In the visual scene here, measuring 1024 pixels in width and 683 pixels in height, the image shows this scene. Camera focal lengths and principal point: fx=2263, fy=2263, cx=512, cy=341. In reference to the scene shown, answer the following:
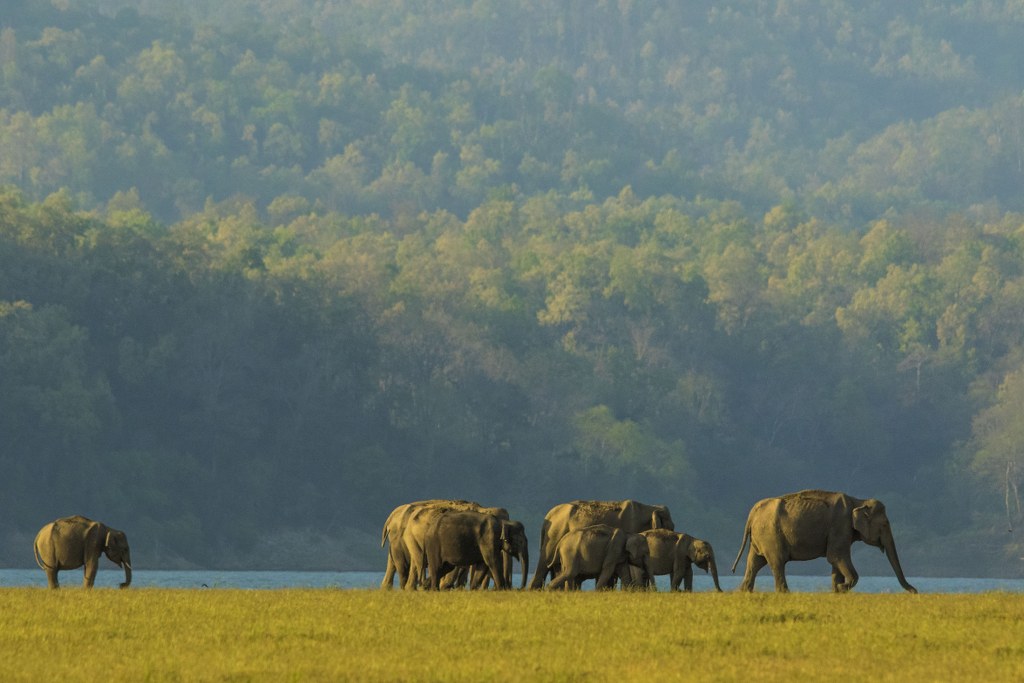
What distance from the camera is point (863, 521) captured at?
29844mm

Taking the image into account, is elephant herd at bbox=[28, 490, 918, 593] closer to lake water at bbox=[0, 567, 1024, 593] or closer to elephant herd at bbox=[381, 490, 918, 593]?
elephant herd at bbox=[381, 490, 918, 593]

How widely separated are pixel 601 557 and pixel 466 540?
186cm

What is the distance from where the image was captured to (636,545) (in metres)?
30.6

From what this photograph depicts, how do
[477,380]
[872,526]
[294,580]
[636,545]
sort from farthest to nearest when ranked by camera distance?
[477,380] → [294,580] → [636,545] → [872,526]

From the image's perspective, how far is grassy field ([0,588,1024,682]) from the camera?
21.0 m

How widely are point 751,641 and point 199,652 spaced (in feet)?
18.4

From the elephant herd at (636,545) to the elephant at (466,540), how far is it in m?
0.01

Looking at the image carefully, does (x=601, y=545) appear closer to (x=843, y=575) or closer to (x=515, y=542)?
(x=515, y=542)

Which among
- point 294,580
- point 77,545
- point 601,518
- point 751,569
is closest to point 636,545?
point 751,569

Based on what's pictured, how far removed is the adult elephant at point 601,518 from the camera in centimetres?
3278

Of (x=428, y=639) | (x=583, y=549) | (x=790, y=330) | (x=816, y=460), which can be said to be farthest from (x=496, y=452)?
(x=428, y=639)

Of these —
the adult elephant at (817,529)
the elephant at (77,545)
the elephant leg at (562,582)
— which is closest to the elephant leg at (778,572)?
the adult elephant at (817,529)

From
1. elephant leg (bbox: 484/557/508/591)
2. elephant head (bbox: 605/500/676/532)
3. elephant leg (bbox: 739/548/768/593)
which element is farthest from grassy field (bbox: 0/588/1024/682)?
elephant head (bbox: 605/500/676/532)

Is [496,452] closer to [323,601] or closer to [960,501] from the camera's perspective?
[960,501]
